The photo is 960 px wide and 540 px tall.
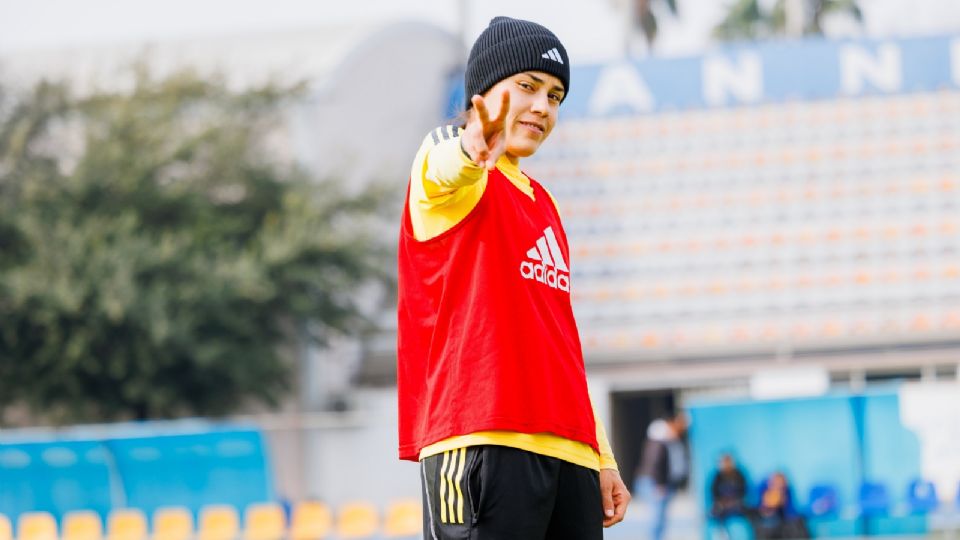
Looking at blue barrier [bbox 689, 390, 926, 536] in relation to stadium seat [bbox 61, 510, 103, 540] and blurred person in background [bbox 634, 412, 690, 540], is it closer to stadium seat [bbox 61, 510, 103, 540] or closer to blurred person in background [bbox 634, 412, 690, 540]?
blurred person in background [bbox 634, 412, 690, 540]

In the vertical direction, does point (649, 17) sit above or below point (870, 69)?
above

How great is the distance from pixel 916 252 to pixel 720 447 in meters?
7.94

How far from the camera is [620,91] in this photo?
24.5m

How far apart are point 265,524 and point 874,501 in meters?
6.35

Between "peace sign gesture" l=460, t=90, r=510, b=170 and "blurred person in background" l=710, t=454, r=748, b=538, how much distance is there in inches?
534

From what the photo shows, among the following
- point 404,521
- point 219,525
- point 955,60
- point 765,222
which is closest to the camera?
point 404,521

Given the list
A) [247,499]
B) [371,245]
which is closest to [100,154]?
[371,245]

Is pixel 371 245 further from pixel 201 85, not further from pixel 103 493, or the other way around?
pixel 103 493

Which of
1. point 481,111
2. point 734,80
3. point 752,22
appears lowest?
point 481,111

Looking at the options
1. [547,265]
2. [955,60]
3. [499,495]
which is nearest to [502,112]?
[547,265]

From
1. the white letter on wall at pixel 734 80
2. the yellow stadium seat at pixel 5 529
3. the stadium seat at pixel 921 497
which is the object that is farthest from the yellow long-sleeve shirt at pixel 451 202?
the white letter on wall at pixel 734 80

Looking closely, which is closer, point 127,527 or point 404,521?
point 404,521

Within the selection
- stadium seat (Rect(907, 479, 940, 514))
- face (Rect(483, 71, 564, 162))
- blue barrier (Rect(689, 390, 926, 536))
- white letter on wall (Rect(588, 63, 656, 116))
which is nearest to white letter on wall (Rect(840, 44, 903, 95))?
white letter on wall (Rect(588, 63, 656, 116))

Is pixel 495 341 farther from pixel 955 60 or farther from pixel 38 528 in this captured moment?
pixel 955 60
